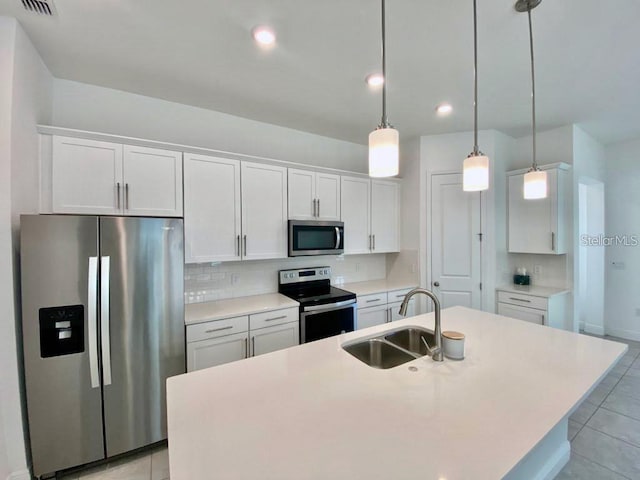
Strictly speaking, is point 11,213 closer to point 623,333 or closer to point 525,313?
point 525,313

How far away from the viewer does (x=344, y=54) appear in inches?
76.0

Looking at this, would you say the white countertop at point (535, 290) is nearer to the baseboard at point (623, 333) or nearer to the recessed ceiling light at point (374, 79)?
the baseboard at point (623, 333)

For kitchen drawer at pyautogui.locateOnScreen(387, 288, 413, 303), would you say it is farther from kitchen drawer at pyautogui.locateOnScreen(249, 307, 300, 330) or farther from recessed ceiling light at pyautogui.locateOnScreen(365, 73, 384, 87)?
recessed ceiling light at pyautogui.locateOnScreen(365, 73, 384, 87)

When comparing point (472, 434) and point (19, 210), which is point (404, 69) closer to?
point (472, 434)

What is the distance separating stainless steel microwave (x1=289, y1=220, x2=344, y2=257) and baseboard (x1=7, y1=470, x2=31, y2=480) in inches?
89.2

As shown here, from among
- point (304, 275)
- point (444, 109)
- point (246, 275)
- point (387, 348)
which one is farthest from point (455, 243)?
point (246, 275)

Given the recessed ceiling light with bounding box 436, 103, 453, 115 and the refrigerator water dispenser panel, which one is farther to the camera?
the recessed ceiling light with bounding box 436, 103, 453, 115

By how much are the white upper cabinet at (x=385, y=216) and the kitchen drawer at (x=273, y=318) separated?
4.72ft

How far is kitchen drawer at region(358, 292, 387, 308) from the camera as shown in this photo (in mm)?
3156

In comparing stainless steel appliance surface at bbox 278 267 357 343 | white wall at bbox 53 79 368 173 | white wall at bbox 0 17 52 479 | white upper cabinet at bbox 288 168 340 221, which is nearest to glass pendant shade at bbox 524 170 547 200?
stainless steel appliance surface at bbox 278 267 357 343

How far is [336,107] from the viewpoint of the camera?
2.74 metres

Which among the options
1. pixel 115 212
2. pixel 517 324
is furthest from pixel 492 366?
pixel 115 212

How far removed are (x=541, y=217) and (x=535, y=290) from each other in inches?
33.1

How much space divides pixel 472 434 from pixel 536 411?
32cm
